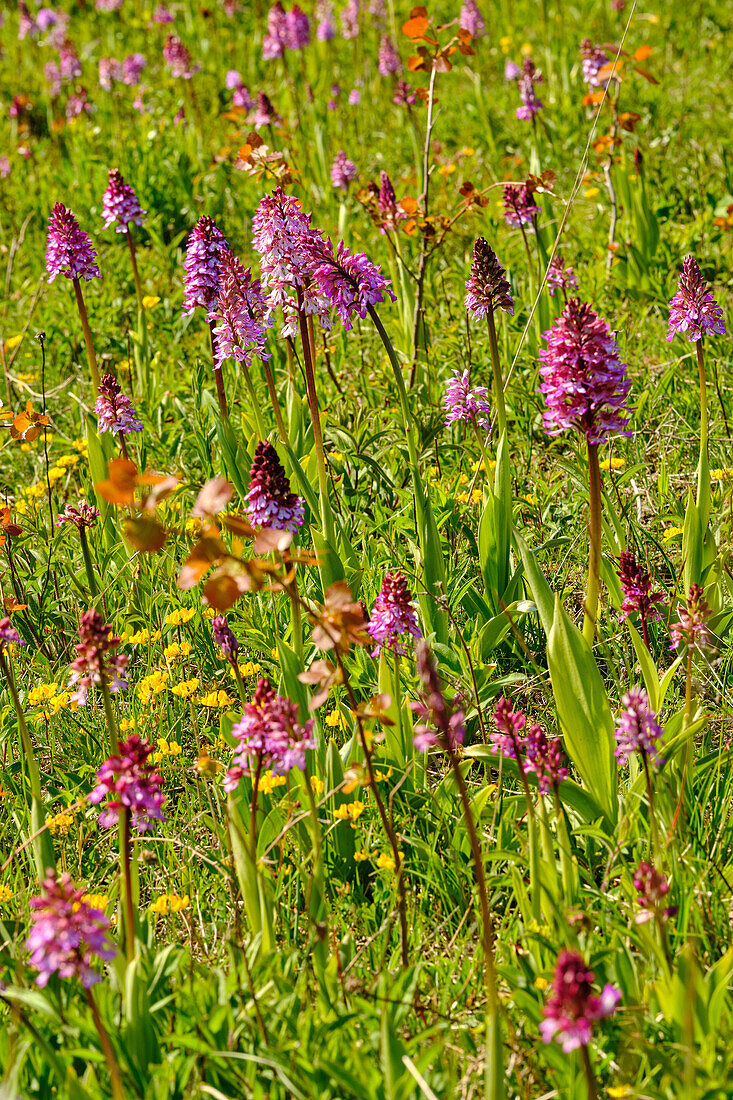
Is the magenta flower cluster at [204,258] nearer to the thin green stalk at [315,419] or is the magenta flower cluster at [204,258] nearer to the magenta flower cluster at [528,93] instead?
the thin green stalk at [315,419]

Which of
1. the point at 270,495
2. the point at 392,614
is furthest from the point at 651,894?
the point at 270,495

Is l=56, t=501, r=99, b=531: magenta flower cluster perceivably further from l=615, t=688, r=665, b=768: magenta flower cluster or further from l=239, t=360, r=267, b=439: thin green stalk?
l=615, t=688, r=665, b=768: magenta flower cluster

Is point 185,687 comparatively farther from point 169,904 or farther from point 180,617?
point 169,904

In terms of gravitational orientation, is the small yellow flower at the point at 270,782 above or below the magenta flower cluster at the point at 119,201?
below

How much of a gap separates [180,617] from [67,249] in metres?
1.52

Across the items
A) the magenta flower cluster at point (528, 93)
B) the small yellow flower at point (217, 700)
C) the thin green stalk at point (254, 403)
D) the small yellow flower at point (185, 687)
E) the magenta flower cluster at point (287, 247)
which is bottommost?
the small yellow flower at point (217, 700)

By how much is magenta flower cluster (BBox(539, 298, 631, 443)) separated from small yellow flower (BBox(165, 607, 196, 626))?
1225 mm

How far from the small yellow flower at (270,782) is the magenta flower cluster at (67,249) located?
83.8 inches

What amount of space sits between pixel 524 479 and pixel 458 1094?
218 centimetres

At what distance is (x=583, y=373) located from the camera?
1.89 m

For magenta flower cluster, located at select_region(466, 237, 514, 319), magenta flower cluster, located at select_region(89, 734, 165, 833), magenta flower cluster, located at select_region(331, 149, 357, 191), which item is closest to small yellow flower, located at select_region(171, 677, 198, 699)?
magenta flower cluster, located at select_region(89, 734, 165, 833)

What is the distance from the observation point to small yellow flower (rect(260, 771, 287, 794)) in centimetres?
192

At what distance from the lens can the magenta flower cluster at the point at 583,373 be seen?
6.15 feet

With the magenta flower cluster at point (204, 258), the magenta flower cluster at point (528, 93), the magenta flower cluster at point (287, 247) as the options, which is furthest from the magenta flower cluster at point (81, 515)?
the magenta flower cluster at point (528, 93)
